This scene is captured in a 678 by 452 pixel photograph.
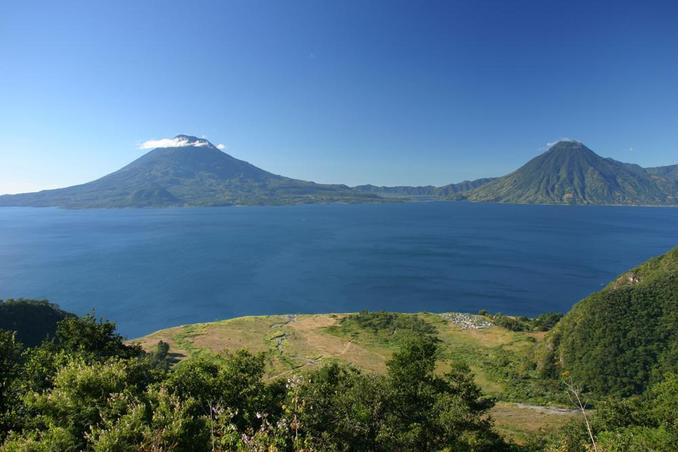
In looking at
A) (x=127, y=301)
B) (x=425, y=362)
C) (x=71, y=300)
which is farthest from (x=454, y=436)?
(x=71, y=300)

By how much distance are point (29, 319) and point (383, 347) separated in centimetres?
5432

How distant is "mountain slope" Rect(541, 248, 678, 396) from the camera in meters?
42.9

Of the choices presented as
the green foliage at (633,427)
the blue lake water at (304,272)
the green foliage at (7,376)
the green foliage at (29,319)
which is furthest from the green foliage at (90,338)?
the blue lake water at (304,272)

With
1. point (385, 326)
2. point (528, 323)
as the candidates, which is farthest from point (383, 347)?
point (528, 323)

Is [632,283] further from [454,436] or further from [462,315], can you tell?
[454,436]

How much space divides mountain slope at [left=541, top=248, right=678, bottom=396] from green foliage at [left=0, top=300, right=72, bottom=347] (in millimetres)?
72333

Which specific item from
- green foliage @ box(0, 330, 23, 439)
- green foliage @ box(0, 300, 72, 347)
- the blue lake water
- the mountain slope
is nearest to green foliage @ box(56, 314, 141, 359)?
green foliage @ box(0, 330, 23, 439)

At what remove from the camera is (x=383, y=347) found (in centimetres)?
5794

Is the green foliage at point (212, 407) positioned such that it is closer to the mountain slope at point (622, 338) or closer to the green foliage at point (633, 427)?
the green foliage at point (633, 427)

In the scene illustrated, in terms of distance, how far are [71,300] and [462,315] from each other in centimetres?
8989

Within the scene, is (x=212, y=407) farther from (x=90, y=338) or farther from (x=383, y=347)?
(x=383, y=347)

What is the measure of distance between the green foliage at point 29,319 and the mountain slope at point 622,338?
7233 centimetres

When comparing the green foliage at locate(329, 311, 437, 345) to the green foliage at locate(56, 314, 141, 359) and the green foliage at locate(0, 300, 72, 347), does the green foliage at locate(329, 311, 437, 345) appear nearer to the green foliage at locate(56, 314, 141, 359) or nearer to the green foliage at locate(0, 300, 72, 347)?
the green foliage at locate(56, 314, 141, 359)

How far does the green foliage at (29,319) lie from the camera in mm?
52812
